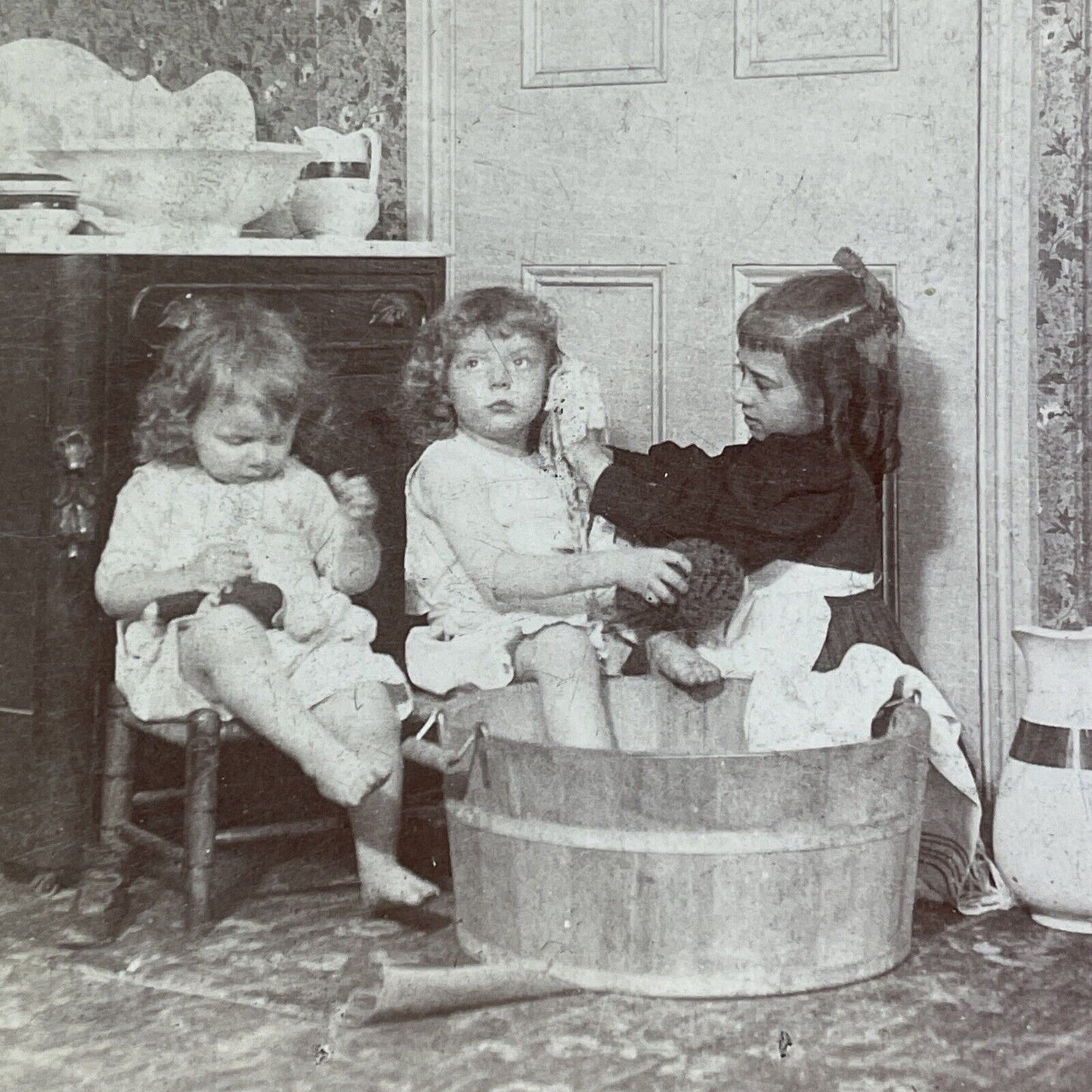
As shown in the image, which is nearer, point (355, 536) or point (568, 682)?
point (568, 682)

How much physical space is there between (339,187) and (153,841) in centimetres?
84

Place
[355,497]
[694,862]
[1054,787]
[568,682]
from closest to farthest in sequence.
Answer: [694,862] < [1054,787] < [568,682] < [355,497]

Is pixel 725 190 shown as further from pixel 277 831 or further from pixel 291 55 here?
pixel 277 831

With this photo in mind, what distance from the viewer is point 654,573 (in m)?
1.80

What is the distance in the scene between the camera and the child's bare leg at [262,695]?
174cm

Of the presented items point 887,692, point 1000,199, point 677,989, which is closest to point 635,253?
point 1000,199

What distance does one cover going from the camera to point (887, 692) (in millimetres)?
1741

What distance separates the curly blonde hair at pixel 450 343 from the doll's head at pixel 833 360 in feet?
0.85

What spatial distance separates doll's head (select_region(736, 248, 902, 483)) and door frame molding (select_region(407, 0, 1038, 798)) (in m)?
0.11

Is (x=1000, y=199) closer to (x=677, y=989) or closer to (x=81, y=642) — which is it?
(x=677, y=989)

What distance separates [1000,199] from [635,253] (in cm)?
44

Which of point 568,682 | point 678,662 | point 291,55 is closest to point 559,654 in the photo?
point 568,682

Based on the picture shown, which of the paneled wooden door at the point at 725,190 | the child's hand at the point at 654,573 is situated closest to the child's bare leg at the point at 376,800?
the child's hand at the point at 654,573

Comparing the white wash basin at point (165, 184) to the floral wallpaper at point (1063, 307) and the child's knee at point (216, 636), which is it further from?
the floral wallpaper at point (1063, 307)
